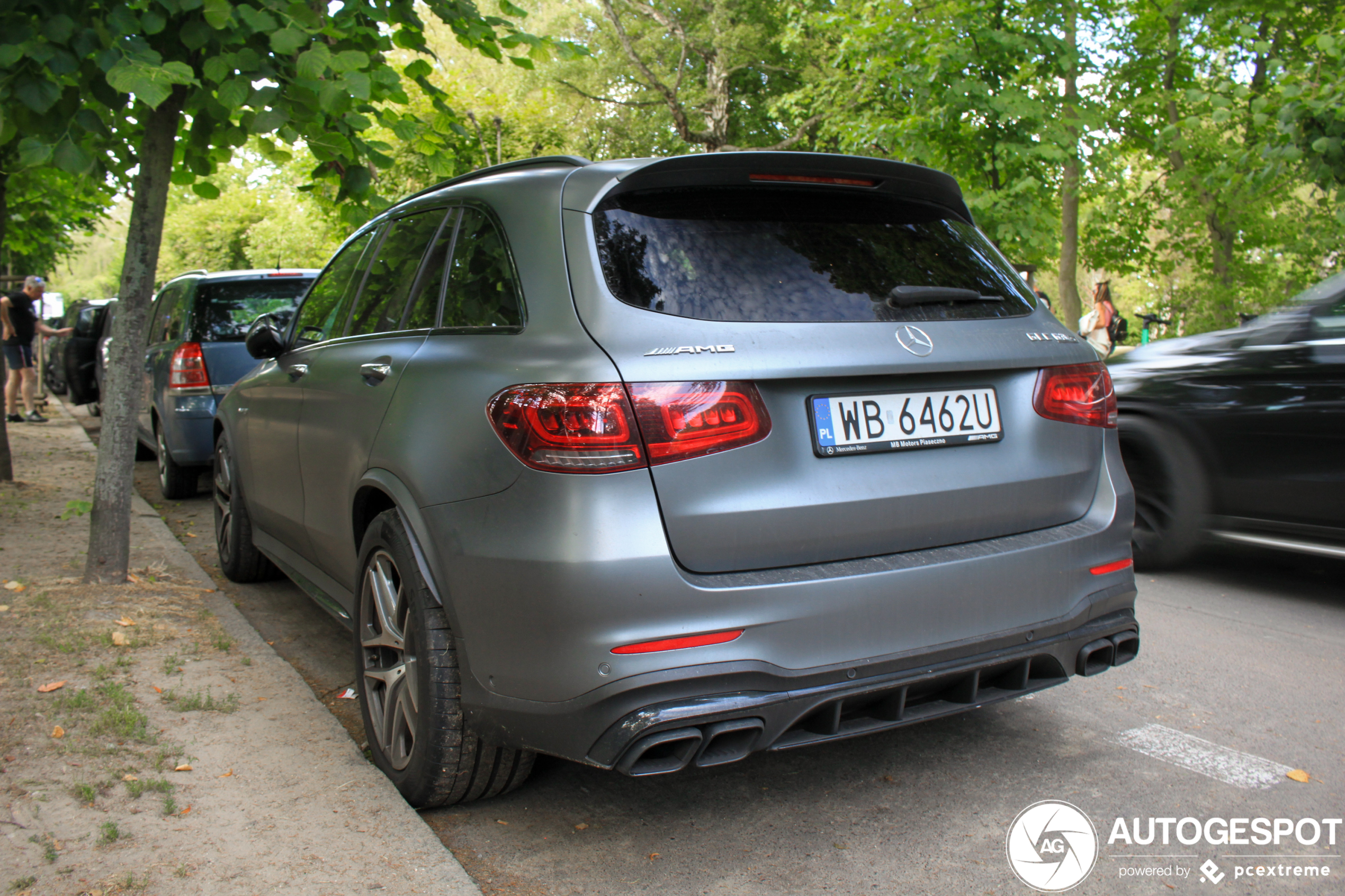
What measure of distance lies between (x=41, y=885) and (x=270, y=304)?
6.73m

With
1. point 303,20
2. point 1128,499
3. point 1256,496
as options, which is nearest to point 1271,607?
point 1256,496

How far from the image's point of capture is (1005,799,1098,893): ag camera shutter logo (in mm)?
2715

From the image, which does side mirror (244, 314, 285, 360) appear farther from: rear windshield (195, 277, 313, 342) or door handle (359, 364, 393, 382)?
rear windshield (195, 277, 313, 342)

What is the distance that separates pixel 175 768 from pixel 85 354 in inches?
538

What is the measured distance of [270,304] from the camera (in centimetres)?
866

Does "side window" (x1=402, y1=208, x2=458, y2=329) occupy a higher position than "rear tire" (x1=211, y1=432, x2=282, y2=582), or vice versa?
"side window" (x1=402, y1=208, x2=458, y2=329)

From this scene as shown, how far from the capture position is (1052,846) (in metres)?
2.86

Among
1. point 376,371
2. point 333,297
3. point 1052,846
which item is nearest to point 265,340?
point 333,297

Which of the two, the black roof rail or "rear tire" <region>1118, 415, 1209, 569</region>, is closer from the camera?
the black roof rail

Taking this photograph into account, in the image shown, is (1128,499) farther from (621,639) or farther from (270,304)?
(270,304)

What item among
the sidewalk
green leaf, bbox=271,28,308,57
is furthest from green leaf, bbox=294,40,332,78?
the sidewalk

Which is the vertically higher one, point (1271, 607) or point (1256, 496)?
point (1256, 496)

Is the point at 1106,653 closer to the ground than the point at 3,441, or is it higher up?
higher up

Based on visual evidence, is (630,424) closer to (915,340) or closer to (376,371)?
(915,340)
